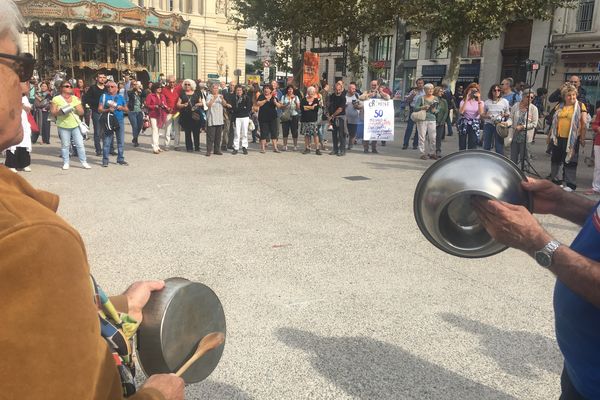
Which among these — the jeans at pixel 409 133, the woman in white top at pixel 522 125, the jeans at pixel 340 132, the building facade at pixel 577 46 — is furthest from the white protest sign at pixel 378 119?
the building facade at pixel 577 46

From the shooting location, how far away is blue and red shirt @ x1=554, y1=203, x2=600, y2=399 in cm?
158

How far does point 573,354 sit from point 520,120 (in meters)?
9.32

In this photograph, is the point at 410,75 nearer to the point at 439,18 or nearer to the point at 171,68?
the point at 439,18

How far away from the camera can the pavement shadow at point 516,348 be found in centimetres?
319

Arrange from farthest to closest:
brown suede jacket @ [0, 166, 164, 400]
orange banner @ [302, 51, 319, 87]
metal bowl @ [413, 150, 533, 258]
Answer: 1. orange banner @ [302, 51, 319, 87]
2. metal bowl @ [413, 150, 533, 258]
3. brown suede jacket @ [0, 166, 164, 400]

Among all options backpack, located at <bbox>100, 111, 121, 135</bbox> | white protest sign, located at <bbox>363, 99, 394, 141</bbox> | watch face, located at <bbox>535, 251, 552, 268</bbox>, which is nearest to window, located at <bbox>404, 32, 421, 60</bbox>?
white protest sign, located at <bbox>363, 99, 394, 141</bbox>

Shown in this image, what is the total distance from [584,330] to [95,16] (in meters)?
38.2

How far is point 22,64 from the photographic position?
1.05 m

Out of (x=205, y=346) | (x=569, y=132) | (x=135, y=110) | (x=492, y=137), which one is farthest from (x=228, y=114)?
(x=205, y=346)

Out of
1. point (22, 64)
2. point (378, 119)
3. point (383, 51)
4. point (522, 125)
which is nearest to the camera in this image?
point (22, 64)

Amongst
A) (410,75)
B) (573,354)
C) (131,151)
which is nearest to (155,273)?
(573,354)

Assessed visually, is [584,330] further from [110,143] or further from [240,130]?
[240,130]

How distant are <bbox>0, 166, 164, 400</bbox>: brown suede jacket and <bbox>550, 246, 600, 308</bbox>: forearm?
4.27 ft

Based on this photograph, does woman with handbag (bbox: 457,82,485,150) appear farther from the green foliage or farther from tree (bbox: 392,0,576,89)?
tree (bbox: 392,0,576,89)
